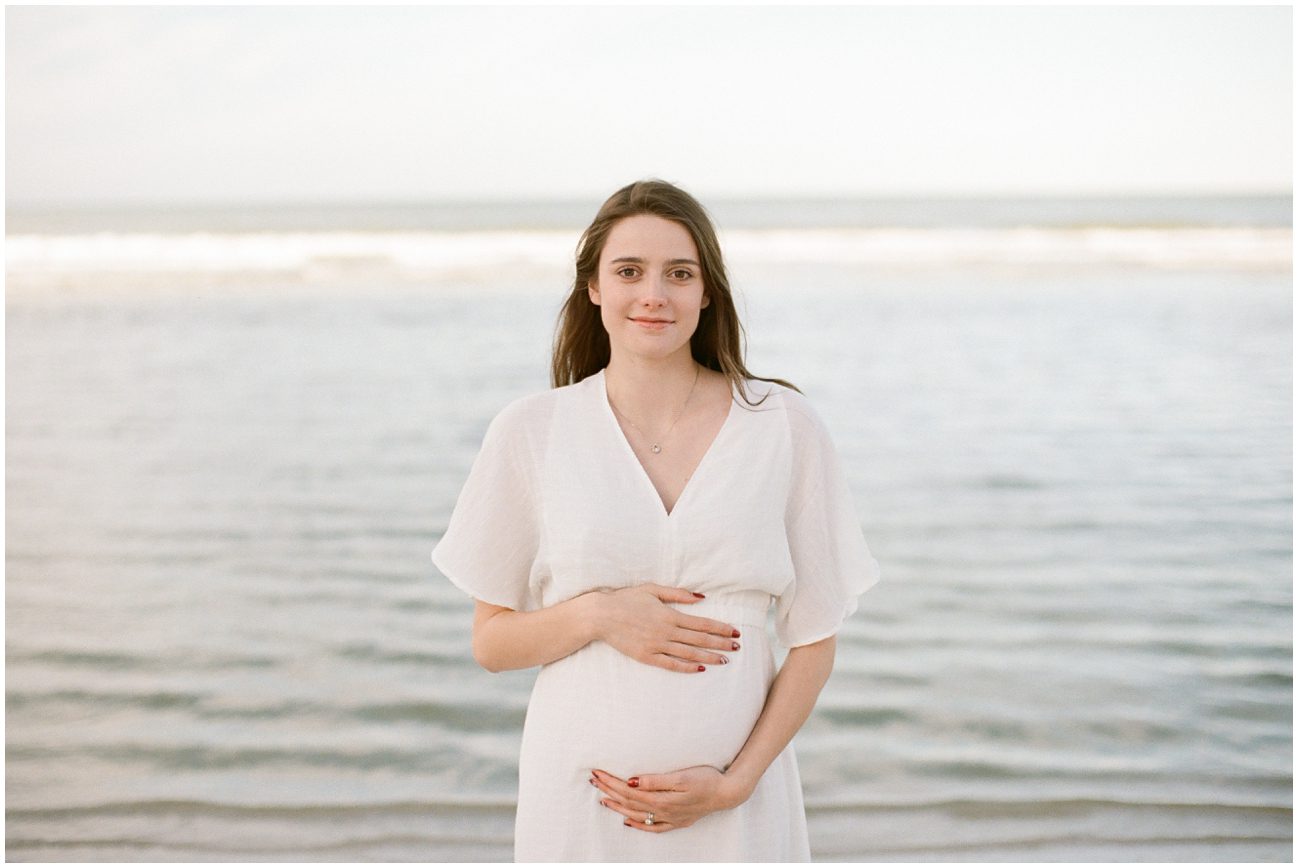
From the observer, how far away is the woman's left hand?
2195 millimetres

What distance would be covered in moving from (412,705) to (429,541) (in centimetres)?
172

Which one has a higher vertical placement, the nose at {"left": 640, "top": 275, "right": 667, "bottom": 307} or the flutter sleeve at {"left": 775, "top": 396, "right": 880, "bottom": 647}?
the nose at {"left": 640, "top": 275, "right": 667, "bottom": 307}

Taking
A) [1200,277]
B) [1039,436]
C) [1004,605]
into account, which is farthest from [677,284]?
[1200,277]

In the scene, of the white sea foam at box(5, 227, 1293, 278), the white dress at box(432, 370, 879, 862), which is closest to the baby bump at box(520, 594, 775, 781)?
the white dress at box(432, 370, 879, 862)

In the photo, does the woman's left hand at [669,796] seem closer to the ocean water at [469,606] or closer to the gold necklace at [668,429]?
the gold necklace at [668,429]

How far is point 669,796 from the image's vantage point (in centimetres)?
220

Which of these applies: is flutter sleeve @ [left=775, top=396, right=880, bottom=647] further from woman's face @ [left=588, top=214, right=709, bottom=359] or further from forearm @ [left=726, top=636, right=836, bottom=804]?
woman's face @ [left=588, top=214, right=709, bottom=359]

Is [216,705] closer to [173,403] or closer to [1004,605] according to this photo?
[1004,605]

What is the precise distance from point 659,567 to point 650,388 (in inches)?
13.4

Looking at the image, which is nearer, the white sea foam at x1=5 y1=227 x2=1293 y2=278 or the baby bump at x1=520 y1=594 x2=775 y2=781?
the baby bump at x1=520 y1=594 x2=775 y2=781

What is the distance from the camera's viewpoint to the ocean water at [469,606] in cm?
401

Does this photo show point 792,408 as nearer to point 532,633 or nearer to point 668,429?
point 668,429

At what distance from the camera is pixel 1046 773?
4.15m

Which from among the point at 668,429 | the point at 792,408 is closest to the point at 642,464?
the point at 668,429
